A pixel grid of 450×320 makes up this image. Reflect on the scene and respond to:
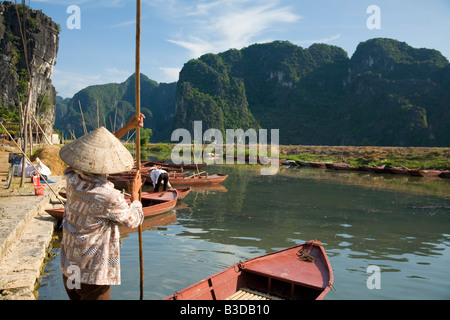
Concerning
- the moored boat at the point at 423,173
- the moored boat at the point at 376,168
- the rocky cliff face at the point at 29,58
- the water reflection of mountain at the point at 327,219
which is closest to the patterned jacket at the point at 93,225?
the water reflection of mountain at the point at 327,219

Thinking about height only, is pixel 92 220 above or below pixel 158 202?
above

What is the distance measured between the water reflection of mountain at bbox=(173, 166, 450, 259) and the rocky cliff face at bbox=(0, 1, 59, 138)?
24.9 meters

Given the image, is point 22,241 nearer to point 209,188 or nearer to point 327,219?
point 327,219

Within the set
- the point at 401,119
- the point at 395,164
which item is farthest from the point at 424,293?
the point at 401,119

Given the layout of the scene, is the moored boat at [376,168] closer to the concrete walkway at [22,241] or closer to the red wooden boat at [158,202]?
the red wooden boat at [158,202]

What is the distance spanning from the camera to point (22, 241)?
5.20 meters

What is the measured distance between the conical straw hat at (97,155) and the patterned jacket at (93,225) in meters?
0.07

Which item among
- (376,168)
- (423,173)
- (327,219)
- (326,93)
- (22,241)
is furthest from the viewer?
(326,93)

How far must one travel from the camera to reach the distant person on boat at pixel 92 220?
6.88 ft

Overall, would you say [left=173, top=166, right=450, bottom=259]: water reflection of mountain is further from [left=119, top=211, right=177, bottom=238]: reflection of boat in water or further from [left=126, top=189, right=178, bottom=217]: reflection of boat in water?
[left=126, top=189, right=178, bottom=217]: reflection of boat in water

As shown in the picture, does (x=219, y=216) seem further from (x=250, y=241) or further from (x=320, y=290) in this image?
(x=320, y=290)

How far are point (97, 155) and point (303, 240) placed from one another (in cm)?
576

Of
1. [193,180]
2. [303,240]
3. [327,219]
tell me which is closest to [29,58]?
[193,180]

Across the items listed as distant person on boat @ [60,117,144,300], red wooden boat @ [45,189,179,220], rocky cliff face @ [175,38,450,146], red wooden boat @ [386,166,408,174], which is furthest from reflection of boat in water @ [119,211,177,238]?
rocky cliff face @ [175,38,450,146]
